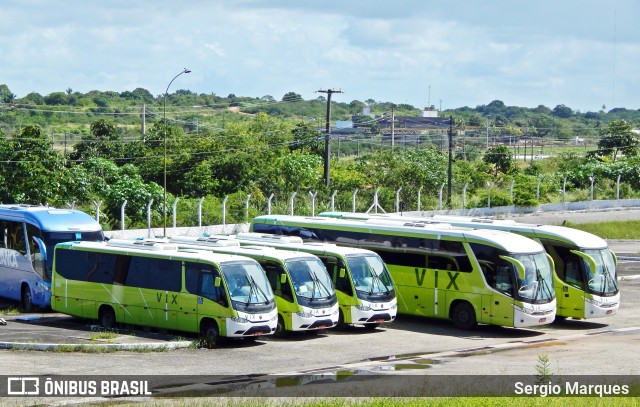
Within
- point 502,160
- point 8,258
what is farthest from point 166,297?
point 502,160

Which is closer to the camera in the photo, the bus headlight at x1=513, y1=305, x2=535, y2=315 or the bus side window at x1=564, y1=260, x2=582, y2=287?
the bus headlight at x1=513, y1=305, x2=535, y2=315

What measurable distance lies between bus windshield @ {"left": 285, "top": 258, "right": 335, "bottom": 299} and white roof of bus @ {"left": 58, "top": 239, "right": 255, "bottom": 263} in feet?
4.87

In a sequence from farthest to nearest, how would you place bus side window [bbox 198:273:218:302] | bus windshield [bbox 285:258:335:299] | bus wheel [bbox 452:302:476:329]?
bus wheel [bbox 452:302:476:329], bus windshield [bbox 285:258:335:299], bus side window [bbox 198:273:218:302]

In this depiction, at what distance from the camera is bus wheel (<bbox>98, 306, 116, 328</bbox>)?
29.6 meters

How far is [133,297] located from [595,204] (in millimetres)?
59218

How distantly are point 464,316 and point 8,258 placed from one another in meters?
14.4

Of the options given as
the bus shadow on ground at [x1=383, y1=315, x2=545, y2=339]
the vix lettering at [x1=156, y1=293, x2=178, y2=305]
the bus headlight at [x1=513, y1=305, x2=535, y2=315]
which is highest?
the vix lettering at [x1=156, y1=293, x2=178, y2=305]

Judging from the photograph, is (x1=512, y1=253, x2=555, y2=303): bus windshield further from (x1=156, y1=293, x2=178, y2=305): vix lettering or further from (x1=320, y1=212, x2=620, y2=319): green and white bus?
(x1=156, y1=293, x2=178, y2=305): vix lettering

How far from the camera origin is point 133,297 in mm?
28891

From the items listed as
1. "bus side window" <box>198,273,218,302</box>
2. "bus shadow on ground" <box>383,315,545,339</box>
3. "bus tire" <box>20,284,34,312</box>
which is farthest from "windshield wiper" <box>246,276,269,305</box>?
"bus tire" <box>20,284,34,312</box>

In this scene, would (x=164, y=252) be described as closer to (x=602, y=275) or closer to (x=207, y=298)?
(x=207, y=298)

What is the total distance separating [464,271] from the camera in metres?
30.9

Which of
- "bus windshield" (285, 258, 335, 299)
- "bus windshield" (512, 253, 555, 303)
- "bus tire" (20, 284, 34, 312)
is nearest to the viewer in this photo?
"bus windshield" (285, 258, 335, 299)

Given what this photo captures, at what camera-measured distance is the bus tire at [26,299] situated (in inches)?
1299
